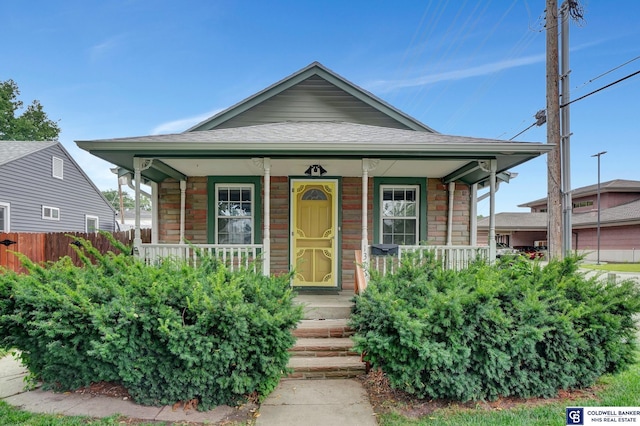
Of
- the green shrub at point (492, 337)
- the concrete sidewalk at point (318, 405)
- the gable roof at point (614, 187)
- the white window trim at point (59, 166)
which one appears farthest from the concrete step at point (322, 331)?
the gable roof at point (614, 187)

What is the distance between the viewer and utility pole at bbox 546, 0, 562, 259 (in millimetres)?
7441

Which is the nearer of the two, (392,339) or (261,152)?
(392,339)

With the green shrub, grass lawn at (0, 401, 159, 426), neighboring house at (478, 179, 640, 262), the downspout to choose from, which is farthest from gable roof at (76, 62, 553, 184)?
neighboring house at (478, 179, 640, 262)

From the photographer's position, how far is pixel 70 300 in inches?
121

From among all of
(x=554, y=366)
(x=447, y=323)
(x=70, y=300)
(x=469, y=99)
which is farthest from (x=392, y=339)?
(x=469, y=99)

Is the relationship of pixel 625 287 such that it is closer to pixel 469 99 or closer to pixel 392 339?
pixel 392 339

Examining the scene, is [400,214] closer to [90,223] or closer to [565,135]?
[565,135]

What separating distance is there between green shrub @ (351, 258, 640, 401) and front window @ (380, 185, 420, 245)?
10.1 ft

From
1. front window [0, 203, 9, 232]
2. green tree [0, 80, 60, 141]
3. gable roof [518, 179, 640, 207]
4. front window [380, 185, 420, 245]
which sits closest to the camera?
front window [380, 185, 420, 245]

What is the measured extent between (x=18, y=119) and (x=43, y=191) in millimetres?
16804

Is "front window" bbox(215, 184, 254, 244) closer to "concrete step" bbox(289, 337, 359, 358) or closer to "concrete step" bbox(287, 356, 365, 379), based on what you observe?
"concrete step" bbox(289, 337, 359, 358)

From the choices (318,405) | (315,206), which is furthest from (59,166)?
(318,405)

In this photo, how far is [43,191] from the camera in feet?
46.0

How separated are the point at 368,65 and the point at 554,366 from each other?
19.9m
